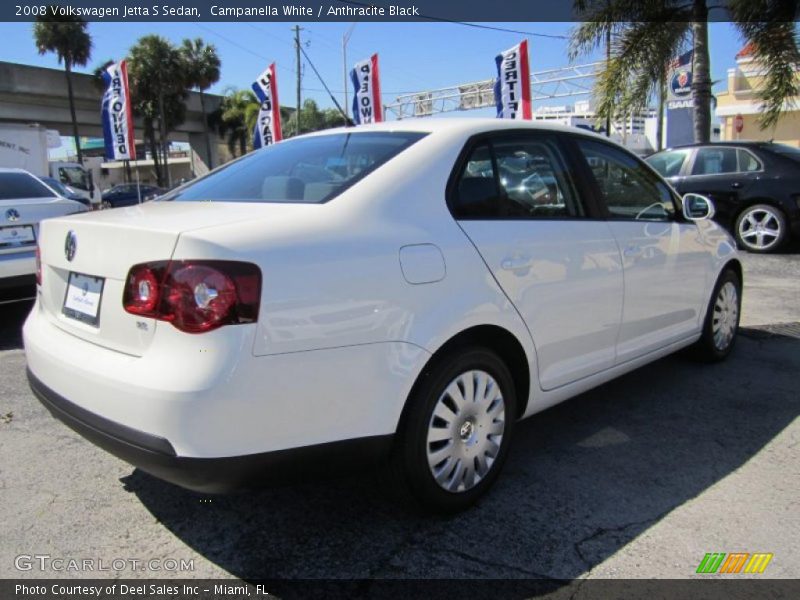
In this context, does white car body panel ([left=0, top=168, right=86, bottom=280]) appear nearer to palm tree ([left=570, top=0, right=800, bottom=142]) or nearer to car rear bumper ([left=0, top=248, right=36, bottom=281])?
car rear bumper ([left=0, top=248, right=36, bottom=281])

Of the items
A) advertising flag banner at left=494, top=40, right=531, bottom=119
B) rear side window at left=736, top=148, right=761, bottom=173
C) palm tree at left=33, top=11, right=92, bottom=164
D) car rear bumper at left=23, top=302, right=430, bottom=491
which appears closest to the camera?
car rear bumper at left=23, top=302, right=430, bottom=491

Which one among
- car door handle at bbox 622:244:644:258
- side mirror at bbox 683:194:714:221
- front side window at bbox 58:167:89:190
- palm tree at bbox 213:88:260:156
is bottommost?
car door handle at bbox 622:244:644:258

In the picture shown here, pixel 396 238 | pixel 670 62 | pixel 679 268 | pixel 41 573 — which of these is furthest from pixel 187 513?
pixel 670 62

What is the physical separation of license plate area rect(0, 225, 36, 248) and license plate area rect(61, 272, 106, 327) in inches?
137

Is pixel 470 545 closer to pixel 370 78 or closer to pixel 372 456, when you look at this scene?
pixel 372 456

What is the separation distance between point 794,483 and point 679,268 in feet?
4.53

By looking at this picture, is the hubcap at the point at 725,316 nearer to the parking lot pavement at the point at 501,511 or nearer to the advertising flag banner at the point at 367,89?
the parking lot pavement at the point at 501,511

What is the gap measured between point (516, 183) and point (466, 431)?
116cm

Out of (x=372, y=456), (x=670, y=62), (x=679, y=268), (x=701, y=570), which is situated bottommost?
(x=701, y=570)

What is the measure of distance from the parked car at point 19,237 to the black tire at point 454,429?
4337 millimetres

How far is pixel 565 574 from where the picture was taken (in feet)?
7.57

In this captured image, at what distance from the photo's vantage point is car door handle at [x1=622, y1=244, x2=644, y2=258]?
3424mm

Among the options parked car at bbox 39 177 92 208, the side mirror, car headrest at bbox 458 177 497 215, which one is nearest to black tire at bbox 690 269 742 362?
the side mirror

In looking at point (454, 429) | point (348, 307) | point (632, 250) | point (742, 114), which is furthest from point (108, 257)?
point (742, 114)
